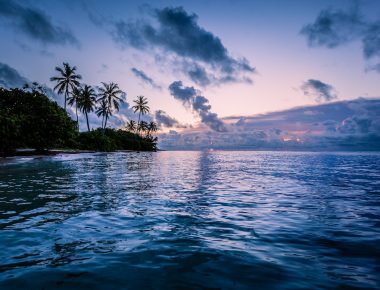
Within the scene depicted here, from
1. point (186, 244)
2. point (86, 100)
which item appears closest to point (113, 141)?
point (86, 100)

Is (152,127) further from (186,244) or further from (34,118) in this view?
(186,244)

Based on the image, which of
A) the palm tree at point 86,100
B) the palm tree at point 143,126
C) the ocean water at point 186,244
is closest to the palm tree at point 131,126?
the palm tree at point 143,126

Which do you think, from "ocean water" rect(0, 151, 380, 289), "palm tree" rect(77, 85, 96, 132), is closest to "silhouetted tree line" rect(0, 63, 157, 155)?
"palm tree" rect(77, 85, 96, 132)

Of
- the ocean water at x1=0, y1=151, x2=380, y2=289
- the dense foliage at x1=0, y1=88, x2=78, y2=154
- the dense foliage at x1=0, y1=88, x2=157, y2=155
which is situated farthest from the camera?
the dense foliage at x1=0, y1=88, x2=78, y2=154

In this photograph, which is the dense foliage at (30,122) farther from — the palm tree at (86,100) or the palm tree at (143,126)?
the palm tree at (143,126)

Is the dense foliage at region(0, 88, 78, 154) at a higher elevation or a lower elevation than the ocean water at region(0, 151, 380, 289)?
higher

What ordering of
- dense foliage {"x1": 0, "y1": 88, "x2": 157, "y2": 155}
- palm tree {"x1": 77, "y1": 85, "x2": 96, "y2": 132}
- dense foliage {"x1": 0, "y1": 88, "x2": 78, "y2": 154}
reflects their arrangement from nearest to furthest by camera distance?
dense foliage {"x1": 0, "y1": 88, "x2": 157, "y2": 155} → dense foliage {"x1": 0, "y1": 88, "x2": 78, "y2": 154} → palm tree {"x1": 77, "y1": 85, "x2": 96, "y2": 132}

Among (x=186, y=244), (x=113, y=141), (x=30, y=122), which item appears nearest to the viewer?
(x=186, y=244)

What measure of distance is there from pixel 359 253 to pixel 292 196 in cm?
861

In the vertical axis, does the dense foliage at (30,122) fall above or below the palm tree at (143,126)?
below

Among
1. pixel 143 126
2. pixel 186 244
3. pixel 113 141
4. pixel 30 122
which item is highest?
pixel 143 126

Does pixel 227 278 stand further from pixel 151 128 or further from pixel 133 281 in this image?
pixel 151 128

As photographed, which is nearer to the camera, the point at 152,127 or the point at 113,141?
the point at 113,141

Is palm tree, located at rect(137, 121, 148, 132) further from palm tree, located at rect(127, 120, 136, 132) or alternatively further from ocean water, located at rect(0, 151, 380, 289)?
ocean water, located at rect(0, 151, 380, 289)
